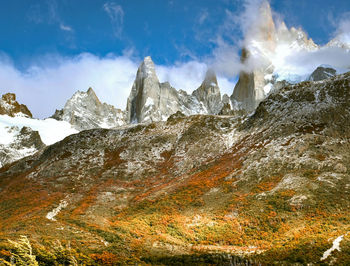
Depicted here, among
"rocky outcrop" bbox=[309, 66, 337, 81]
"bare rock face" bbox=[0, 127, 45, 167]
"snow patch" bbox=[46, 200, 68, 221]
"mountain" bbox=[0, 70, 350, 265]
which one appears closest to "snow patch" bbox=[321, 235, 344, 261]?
"mountain" bbox=[0, 70, 350, 265]

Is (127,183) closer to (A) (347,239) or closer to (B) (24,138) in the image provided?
(A) (347,239)

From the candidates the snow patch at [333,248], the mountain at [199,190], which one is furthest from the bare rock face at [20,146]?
the snow patch at [333,248]

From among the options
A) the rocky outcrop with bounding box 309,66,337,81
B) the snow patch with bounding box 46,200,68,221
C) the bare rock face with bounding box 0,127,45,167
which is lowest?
the snow patch with bounding box 46,200,68,221

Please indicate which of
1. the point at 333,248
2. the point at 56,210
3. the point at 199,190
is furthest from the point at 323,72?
the point at 56,210

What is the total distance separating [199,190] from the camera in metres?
44.5

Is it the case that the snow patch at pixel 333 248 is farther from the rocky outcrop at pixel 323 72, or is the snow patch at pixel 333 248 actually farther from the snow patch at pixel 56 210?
the rocky outcrop at pixel 323 72

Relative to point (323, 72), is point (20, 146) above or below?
below

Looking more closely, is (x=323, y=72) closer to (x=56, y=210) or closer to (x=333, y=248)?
(x=333, y=248)

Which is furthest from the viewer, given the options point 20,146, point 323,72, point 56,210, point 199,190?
point 323,72

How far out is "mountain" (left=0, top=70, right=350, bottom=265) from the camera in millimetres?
24312

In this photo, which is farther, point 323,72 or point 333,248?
point 323,72

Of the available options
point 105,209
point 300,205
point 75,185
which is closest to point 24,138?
point 75,185

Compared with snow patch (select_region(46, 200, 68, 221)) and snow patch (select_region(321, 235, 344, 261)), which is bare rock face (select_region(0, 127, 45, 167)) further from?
snow patch (select_region(321, 235, 344, 261))

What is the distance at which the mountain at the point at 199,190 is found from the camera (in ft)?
79.8
